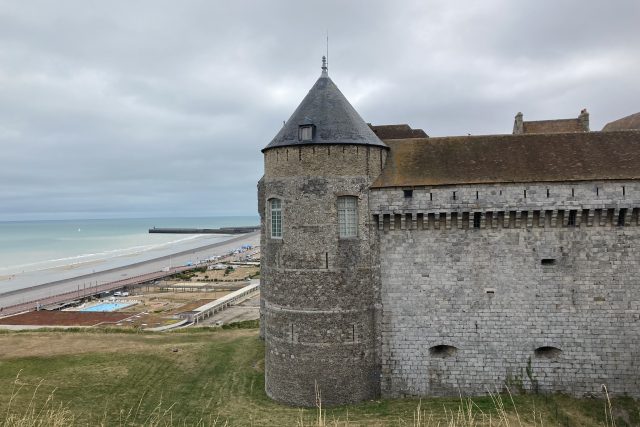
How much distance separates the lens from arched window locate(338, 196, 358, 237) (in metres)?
16.6

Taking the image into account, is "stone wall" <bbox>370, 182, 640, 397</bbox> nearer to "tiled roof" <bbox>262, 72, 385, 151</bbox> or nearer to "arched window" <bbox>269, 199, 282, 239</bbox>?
"tiled roof" <bbox>262, 72, 385, 151</bbox>

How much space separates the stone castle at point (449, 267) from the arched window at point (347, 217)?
4 cm

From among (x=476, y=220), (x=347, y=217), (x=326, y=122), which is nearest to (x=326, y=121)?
(x=326, y=122)

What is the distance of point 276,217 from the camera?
56.9ft

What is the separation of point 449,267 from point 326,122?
6.86m

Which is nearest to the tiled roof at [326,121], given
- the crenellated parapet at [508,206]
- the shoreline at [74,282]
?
the crenellated parapet at [508,206]

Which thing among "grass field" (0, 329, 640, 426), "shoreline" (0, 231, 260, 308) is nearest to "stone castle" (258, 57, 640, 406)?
"grass field" (0, 329, 640, 426)

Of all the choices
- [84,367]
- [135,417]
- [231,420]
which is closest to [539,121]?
[231,420]

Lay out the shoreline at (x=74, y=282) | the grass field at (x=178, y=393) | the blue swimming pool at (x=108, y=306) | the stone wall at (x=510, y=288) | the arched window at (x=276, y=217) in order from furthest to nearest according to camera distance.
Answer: the shoreline at (x=74, y=282)
the blue swimming pool at (x=108, y=306)
the arched window at (x=276, y=217)
the stone wall at (x=510, y=288)
the grass field at (x=178, y=393)

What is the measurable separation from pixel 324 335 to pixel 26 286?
170 feet

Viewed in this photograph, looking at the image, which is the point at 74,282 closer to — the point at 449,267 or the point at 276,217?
the point at 276,217

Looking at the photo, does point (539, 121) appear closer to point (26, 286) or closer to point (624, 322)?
point (624, 322)

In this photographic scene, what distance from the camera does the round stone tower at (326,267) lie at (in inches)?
640

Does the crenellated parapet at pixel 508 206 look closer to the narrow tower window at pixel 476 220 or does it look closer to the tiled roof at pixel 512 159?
the narrow tower window at pixel 476 220
